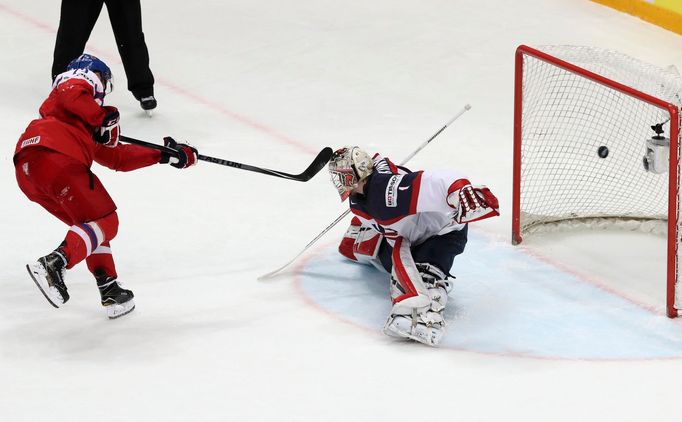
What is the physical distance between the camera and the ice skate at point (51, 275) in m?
3.20

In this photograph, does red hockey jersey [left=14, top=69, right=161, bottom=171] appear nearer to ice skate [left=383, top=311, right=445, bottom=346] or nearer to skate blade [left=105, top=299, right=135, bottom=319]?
skate blade [left=105, top=299, right=135, bottom=319]

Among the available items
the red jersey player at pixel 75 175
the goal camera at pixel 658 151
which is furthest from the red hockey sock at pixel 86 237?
the goal camera at pixel 658 151

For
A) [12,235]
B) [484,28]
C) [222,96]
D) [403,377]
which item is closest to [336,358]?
[403,377]

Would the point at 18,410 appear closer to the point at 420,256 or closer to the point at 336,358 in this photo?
the point at 336,358

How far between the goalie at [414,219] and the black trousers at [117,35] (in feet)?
6.80

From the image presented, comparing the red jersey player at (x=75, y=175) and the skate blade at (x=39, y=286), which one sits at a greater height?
the red jersey player at (x=75, y=175)

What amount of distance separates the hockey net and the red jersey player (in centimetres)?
145

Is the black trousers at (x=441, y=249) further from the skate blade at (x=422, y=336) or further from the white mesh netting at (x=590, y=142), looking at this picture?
the white mesh netting at (x=590, y=142)

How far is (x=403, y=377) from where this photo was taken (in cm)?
311

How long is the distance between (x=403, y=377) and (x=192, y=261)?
45.7 inches

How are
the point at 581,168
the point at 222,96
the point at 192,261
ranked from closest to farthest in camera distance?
the point at 192,261 → the point at 581,168 → the point at 222,96

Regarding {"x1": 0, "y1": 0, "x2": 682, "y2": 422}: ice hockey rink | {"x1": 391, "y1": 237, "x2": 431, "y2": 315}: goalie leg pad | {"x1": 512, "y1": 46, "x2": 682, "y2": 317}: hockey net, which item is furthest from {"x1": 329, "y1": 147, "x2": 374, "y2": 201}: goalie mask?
{"x1": 512, "y1": 46, "x2": 682, "y2": 317}: hockey net

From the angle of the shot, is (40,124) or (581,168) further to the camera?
(581,168)

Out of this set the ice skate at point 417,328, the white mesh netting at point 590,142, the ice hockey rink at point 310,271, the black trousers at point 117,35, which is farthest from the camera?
the black trousers at point 117,35
